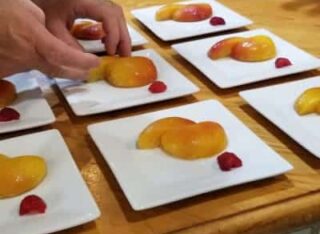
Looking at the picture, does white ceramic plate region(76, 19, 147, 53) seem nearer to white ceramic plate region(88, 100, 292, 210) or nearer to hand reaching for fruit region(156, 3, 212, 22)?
hand reaching for fruit region(156, 3, 212, 22)

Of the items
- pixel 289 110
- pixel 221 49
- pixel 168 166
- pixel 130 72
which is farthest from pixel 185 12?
pixel 168 166

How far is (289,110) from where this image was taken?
3.01 feet

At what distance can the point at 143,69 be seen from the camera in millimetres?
1015

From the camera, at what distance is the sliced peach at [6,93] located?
94 cm

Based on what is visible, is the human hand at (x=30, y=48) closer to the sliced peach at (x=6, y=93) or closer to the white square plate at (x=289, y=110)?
the sliced peach at (x=6, y=93)

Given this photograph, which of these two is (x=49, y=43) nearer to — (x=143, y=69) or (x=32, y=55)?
(x=32, y=55)

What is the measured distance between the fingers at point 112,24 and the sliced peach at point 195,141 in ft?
0.97

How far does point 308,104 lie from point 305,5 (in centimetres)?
52

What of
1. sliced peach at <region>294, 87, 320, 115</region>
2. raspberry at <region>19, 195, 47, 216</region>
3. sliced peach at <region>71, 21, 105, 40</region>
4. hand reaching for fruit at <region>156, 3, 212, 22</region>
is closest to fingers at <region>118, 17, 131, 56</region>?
sliced peach at <region>71, 21, 105, 40</region>

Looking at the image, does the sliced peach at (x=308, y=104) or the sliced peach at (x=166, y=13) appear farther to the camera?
the sliced peach at (x=166, y=13)

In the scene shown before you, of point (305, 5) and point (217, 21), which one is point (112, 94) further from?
point (305, 5)

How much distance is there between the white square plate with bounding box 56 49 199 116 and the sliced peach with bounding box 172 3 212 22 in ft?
0.79

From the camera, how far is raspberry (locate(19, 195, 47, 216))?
2.32 ft

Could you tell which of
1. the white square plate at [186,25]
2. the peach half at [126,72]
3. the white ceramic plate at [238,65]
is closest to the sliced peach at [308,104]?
the white ceramic plate at [238,65]
